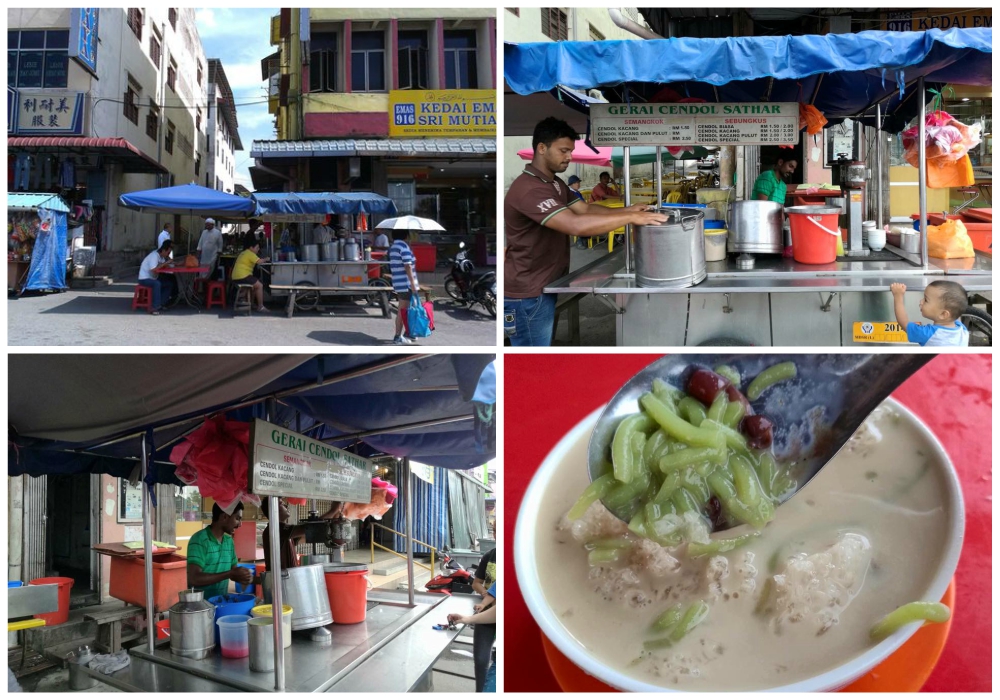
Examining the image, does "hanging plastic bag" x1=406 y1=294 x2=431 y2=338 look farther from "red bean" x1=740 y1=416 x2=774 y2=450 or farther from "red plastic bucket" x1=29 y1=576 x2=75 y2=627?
"red bean" x1=740 y1=416 x2=774 y2=450

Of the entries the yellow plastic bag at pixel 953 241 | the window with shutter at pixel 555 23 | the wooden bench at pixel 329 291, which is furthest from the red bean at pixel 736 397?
the window with shutter at pixel 555 23

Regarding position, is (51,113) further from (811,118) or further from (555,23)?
(811,118)


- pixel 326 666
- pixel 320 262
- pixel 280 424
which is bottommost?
pixel 326 666

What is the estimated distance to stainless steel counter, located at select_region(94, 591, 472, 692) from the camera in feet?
10.6

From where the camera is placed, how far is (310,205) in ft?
28.9

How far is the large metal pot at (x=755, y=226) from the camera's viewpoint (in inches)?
169

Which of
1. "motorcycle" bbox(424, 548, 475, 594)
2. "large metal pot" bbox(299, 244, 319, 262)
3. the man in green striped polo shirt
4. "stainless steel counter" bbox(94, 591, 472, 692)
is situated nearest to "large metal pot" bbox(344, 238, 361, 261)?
"large metal pot" bbox(299, 244, 319, 262)

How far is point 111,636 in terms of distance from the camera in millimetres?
5602

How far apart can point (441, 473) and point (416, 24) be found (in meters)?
7.92

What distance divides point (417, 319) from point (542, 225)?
10.7 feet

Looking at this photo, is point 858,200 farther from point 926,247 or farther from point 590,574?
point 590,574

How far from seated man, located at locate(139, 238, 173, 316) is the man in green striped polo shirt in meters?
4.38

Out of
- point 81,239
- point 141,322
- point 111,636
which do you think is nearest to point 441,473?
point 141,322

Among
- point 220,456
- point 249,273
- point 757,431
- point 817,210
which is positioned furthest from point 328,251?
point 757,431
